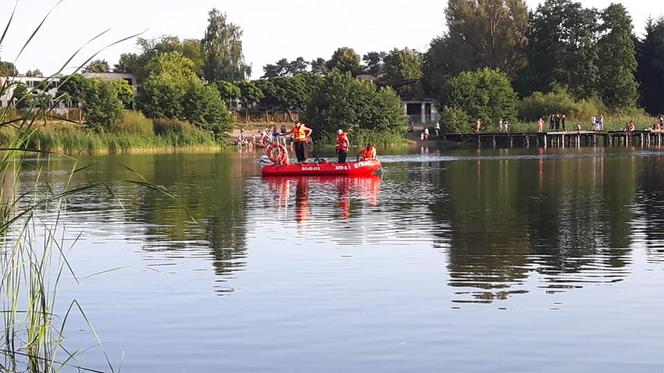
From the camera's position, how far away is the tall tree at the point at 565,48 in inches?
3826

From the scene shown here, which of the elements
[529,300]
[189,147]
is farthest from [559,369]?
[189,147]

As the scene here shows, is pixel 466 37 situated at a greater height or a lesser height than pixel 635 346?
greater

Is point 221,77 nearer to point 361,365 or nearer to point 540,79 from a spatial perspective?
point 540,79

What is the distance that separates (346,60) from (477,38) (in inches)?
1503

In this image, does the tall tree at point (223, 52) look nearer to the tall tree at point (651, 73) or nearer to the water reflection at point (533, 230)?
the tall tree at point (651, 73)

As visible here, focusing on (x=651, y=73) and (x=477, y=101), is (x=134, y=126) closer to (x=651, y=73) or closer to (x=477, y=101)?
(x=477, y=101)

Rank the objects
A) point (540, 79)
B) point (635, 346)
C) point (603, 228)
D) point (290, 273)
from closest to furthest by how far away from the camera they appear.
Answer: point (635, 346) < point (290, 273) < point (603, 228) < point (540, 79)

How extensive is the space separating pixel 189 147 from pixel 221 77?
45.3m

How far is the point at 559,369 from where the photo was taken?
929 centimetres

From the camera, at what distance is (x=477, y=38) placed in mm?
106812

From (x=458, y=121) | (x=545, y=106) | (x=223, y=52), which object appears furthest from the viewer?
(x=223, y=52)

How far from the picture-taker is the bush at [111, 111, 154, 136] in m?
73.0

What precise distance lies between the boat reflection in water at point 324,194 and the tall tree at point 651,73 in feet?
236

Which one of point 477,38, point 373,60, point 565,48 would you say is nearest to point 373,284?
point 565,48
